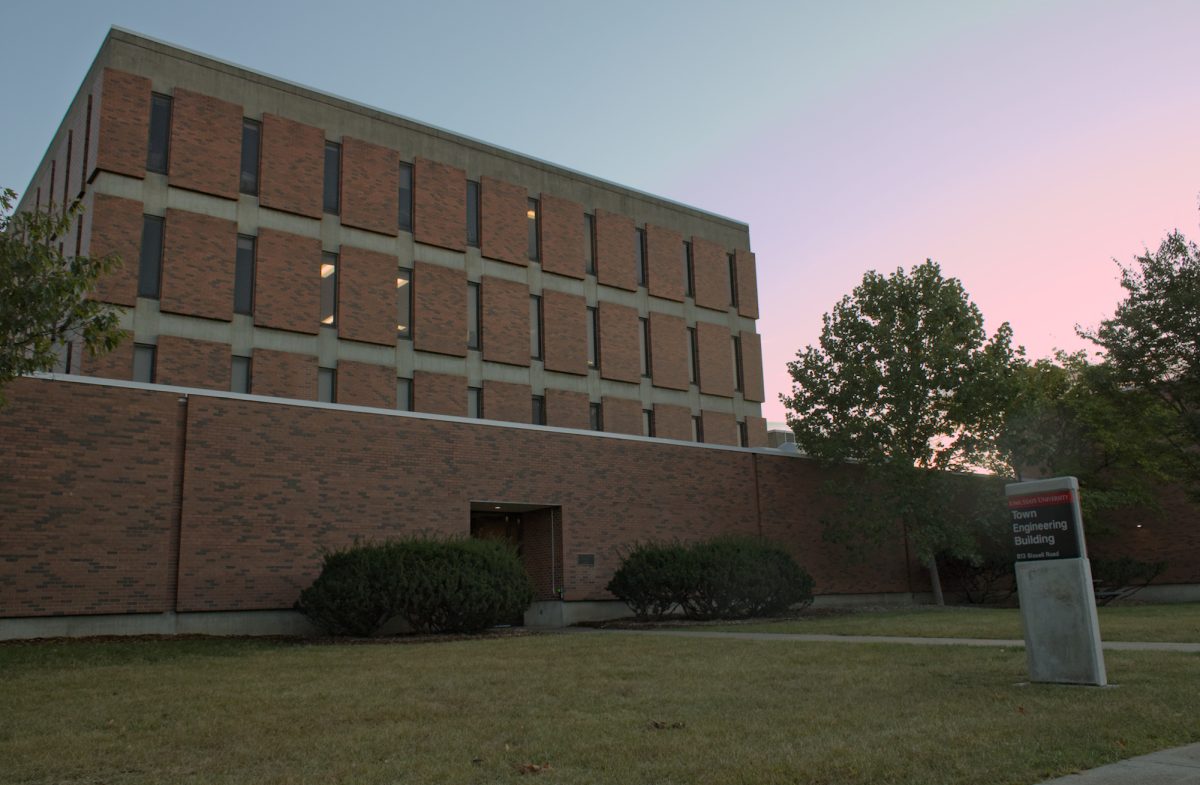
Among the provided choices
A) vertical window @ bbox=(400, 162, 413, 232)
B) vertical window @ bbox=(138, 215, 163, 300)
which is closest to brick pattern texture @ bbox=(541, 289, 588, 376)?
vertical window @ bbox=(400, 162, 413, 232)

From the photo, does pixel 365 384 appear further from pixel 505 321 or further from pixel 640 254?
pixel 640 254

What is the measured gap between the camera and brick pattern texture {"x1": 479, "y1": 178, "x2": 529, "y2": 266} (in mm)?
35438

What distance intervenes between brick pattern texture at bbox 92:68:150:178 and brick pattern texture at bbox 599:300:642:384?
1738cm

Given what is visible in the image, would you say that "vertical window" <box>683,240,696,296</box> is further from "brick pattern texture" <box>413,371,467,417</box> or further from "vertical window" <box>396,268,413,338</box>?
"vertical window" <box>396,268,413,338</box>

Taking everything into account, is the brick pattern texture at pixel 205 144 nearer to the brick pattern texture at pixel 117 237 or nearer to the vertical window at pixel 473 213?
the brick pattern texture at pixel 117 237

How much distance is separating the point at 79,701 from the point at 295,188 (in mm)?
23750

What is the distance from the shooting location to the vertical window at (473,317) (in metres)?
34.6

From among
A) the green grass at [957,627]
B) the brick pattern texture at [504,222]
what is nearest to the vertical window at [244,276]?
the brick pattern texture at [504,222]

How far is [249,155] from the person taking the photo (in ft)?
100

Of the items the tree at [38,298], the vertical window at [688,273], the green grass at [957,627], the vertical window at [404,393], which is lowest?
the green grass at [957,627]

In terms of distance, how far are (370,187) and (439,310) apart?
4.78m

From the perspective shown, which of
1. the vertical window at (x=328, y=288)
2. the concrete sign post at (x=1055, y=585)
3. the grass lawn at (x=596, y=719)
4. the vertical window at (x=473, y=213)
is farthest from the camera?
the vertical window at (x=473, y=213)

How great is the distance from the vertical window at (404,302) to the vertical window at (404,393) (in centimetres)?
162

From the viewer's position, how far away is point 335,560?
1988 centimetres
